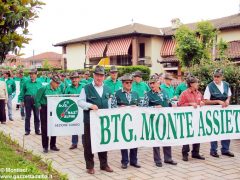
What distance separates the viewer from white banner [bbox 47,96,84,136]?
29.6 feet

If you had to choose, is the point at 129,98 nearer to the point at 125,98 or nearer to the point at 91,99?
the point at 125,98

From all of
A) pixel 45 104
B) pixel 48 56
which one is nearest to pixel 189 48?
pixel 45 104

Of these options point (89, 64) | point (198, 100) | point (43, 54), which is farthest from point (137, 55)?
point (43, 54)

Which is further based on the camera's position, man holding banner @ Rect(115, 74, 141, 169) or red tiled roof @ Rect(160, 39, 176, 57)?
red tiled roof @ Rect(160, 39, 176, 57)

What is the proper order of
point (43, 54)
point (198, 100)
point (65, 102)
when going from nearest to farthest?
point (198, 100) → point (65, 102) → point (43, 54)

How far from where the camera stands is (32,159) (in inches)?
306

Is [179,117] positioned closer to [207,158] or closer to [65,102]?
[207,158]

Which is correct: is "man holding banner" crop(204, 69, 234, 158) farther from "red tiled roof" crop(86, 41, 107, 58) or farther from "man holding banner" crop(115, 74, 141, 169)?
"red tiled roof" crop(86, 41, 107, 58)

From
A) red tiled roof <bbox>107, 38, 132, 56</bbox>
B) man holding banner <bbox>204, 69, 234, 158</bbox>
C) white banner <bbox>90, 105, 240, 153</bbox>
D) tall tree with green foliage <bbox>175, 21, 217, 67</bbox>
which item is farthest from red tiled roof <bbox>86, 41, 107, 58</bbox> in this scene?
white banner <bbox>90, 105, 240, 153</bbox>

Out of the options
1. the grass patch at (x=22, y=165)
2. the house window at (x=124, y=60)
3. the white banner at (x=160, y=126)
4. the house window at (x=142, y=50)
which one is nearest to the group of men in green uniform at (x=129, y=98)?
the white banner at (x=160, y=126)

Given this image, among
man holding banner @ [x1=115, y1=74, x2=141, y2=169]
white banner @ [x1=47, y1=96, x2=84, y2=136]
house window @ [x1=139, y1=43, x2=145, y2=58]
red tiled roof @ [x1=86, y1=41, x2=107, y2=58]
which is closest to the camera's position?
man holding banner @ [x1=115, y1=74, x2=141, y2=169]

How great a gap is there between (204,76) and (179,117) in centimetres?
389

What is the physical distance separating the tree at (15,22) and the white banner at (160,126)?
1.92m

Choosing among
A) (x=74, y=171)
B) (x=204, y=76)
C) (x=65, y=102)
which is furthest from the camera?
(x=204, y=76)
